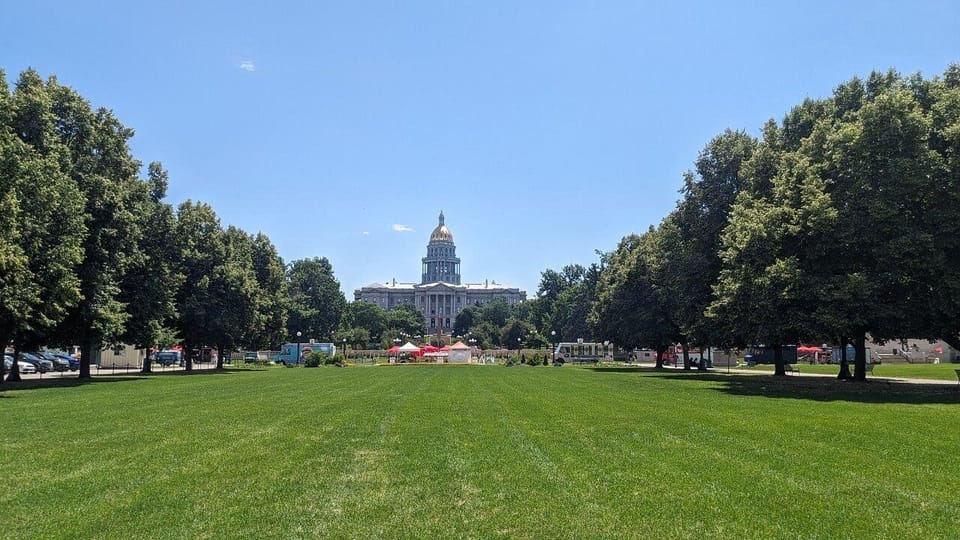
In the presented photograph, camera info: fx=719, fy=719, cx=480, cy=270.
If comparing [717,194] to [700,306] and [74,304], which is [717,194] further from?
[74,304]

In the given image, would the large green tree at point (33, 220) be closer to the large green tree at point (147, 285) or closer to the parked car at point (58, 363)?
the large green tree at point (147, 285)

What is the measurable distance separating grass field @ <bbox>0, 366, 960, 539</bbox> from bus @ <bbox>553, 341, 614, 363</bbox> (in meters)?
81.5

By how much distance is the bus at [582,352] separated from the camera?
104 meters

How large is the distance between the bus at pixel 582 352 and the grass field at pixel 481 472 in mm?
81468

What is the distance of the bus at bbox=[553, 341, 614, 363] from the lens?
340 ft

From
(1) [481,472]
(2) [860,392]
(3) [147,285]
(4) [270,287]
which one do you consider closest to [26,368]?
(3) [147,285]

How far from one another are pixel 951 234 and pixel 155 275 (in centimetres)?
4342

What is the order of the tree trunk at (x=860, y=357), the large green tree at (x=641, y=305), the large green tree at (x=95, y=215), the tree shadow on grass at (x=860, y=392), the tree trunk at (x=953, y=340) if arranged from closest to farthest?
the tree shadow on grass at (x=860, y=392) → the tree trunk at (x=953, y=340) → the tree trunk at (x=860, y=357) → the large green tree at (x=95, y=215) → the large green tree at (x=641, y=305)

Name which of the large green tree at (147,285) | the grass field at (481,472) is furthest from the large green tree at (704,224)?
the large green tree at (147,285)

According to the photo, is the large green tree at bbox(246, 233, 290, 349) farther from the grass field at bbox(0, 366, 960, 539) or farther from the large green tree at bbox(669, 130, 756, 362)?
the grass field at bbox(0, 366, 960, 539)

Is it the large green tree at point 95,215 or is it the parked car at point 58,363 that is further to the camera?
the parked car at point 58,363

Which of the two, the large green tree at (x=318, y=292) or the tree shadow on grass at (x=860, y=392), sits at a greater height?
the large green tree at (x=318, y=292)

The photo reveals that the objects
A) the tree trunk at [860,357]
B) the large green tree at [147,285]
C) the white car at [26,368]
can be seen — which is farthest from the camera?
the white car at [26,368]

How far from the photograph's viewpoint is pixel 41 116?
34.5 m
